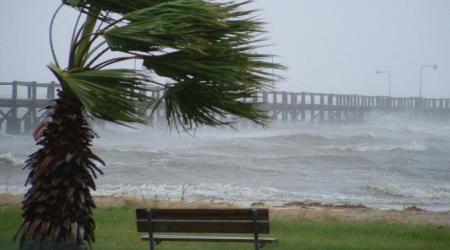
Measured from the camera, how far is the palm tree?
14.6 feet

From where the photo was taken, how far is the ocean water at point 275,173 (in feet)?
49.5

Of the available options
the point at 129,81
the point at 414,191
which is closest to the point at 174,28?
the point at 129,81

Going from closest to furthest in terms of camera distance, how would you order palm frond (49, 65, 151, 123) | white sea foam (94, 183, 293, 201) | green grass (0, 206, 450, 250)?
palm frond (49, 65, 151, 123) < green grass (0, 206, 450, 250) < white sea foam (94, 183, 293, 201)

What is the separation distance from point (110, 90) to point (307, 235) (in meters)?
4.09

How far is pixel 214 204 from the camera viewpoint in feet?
38.7

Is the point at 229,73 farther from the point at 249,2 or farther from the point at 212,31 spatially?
the point at 249,2

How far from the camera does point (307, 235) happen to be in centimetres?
762

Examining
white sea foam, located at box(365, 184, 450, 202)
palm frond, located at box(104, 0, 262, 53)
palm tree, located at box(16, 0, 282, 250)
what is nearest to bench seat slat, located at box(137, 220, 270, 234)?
palm tree, located at box(16, 0, 282, 250)

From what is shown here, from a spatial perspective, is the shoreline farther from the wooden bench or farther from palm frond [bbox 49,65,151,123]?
palm frond [bbox 49,65,151,123]

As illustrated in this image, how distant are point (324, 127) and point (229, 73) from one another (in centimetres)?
5439

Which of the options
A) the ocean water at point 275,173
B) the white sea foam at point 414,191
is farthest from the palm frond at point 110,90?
the white sea foam at point 414,191

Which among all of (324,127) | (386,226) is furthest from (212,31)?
(324,127)

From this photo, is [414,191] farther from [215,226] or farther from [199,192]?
[215,226]

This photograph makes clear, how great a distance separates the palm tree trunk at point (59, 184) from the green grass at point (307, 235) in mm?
1482
